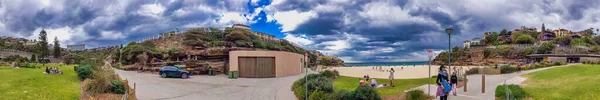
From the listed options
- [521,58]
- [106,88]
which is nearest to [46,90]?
[106,88]

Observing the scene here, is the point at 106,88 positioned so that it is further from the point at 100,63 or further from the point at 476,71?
the point at 476,71

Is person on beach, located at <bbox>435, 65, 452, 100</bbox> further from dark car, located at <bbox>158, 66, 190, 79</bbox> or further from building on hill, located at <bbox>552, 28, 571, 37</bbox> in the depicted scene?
building on hill, located at <bbox>552, 28, 571, 37</bbox>

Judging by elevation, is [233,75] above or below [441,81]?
below

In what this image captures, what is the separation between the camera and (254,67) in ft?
102

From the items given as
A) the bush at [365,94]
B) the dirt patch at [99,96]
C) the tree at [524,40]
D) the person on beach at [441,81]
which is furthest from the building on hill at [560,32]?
the dirt patch at [99,96]

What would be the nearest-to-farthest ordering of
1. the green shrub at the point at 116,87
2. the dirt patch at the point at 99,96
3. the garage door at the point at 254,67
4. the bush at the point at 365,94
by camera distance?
the bush at the point at 365,94
the dirt patch at the point at 99,96
the green shrub at the point at 116,87
the garage door at the point at 254,67

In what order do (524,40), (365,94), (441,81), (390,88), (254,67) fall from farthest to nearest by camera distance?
(524,40) < (254,67) < (390,88) < (365,94) < (441,81)

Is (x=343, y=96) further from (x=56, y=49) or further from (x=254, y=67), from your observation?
(x=56, y=49)

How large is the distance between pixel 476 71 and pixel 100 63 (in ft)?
102

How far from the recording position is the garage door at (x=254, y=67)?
30969 mm

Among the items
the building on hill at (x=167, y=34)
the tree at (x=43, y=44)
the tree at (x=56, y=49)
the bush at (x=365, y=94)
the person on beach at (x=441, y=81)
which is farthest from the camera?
the tree at (x=56, y=49)

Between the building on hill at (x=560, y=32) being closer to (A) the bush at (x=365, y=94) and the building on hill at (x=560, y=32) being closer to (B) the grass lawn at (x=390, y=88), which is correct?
(B) the grass lawn at (x=390, y=88)

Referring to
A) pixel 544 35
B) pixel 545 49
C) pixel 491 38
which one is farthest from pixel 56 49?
pixel 544 35

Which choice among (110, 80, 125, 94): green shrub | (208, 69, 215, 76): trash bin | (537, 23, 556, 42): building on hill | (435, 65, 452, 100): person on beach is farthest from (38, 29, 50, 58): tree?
(537, 23, 556, 42): building on hill
